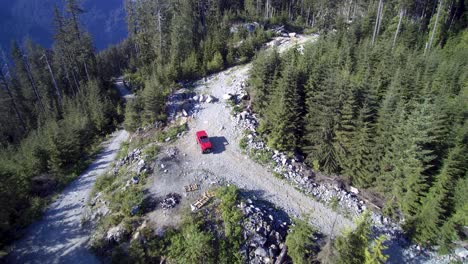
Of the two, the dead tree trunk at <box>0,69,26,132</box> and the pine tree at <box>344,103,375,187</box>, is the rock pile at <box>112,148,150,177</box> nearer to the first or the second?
the pine tree at <box>344,103,375,187</box>

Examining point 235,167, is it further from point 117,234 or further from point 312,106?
point 117,234

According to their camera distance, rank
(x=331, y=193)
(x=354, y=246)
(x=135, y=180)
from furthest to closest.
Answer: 1. (x=135, y=180)
2. (x=331, y=193)
3. (x=354, y=246)

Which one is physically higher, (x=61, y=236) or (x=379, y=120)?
(x=379, y=120)

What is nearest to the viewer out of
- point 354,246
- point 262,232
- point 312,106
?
point 354,246

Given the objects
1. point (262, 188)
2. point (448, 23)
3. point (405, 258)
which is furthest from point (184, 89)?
point (448, 23)

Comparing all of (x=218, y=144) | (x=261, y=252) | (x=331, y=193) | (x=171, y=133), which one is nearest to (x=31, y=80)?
(x=171, y=133)

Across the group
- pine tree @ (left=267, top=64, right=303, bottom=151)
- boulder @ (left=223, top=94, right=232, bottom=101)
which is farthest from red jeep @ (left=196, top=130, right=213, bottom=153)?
boulder @ (left=223, top=94, right=232, bottom=101)

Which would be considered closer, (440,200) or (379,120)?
(440,200)
